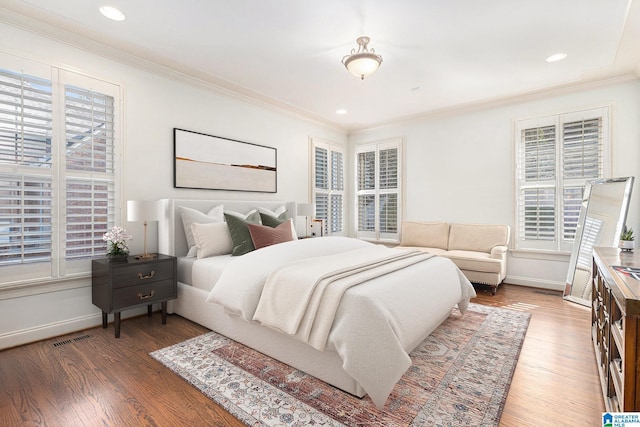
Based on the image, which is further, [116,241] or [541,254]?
[541,254]

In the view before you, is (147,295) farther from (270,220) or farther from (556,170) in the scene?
(556,170)

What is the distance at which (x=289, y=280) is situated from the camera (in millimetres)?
2104

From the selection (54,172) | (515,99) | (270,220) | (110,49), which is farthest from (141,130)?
(515,99)

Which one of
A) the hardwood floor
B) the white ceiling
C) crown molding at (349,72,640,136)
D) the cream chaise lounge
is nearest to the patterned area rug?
the hardwood floor

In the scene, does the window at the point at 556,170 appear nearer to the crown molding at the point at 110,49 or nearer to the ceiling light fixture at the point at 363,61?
the ceiling light fixture at the point at 363,61

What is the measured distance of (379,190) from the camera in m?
5.91

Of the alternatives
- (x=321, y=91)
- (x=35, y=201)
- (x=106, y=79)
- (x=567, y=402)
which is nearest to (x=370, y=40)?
(x=321, y=91)

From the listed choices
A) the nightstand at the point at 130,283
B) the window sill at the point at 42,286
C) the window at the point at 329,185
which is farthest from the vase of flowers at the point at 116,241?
the window at the point at 329,185

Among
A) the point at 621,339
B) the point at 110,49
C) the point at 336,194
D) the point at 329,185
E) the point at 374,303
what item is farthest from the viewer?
the point at 336,194

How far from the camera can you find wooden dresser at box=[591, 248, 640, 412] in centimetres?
120

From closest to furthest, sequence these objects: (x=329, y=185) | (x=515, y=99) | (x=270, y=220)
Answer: (x=270, y=220) → (x=515, y=99) → (x=329, y=185)

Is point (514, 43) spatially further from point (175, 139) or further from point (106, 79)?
point (106, 79)

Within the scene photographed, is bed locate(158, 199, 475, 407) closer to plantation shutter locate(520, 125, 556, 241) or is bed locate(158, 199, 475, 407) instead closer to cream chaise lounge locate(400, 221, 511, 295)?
cream chaise lounge locate(400, 221, 511, 295)

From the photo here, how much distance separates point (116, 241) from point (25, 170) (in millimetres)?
885
